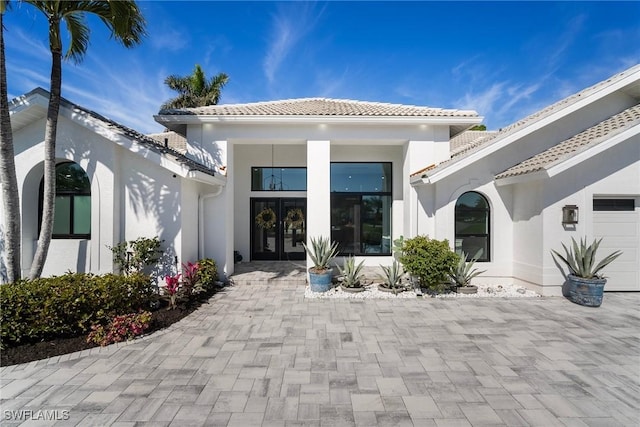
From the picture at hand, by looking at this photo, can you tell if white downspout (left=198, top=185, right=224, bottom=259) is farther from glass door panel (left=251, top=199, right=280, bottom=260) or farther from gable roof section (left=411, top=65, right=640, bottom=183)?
gable roof section (left=411, top=65, right=640, bottom=183)

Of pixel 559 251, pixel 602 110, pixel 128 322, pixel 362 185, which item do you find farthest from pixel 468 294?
pixel 128 322

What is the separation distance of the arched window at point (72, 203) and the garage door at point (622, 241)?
45.6 ft

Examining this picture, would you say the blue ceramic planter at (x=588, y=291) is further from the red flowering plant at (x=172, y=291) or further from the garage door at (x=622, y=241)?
the red flowering plant at (x=172, y=291)

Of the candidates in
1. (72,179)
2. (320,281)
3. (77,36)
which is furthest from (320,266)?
(77,36)

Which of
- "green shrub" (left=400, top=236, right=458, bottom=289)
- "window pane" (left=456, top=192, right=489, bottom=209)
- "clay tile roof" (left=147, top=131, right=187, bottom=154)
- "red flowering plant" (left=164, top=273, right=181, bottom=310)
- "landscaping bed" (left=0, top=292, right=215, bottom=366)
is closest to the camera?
"landscaping bed" (left=0, top=292, right=215, bottom=366)

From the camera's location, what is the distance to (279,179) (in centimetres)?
1213

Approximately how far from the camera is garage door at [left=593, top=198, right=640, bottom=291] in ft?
25.8

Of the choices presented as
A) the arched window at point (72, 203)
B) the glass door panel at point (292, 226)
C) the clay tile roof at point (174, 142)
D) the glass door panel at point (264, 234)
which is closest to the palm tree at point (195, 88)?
the clay tile roof at point (174, 142)

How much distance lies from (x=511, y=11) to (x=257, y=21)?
7.87 meters

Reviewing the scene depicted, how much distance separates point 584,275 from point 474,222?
2837mm

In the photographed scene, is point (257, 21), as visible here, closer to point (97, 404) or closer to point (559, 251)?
point (97, 404)

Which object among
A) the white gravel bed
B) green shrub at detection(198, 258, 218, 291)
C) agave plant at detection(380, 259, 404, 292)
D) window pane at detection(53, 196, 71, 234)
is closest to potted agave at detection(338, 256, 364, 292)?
the white gravel bed

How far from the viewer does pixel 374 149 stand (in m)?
11.1

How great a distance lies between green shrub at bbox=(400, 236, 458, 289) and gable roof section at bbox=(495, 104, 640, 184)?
115 inches
